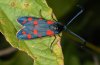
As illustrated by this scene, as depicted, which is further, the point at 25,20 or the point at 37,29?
the point at 37,29

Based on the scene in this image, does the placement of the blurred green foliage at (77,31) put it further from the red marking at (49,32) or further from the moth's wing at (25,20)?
the moth's wing at (25,20)

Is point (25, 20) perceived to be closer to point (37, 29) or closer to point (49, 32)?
point (37, 29)

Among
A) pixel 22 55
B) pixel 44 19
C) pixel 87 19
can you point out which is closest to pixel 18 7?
pixel 44 19

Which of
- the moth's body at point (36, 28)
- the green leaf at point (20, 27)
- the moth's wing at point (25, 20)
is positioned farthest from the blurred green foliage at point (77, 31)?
the green leaf at point (20, 27)

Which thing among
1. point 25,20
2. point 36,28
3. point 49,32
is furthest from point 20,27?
point 49,32

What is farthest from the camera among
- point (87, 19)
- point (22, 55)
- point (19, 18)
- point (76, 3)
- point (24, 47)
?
Answer: point (87, 19)

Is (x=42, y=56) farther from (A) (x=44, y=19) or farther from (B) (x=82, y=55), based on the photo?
(B) (x=82, y=55)
